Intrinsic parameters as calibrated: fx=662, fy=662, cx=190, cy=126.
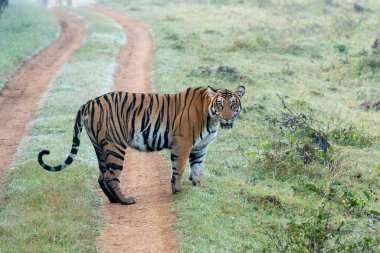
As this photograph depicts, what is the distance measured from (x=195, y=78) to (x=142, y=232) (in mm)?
12656

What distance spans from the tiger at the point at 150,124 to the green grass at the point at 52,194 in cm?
79

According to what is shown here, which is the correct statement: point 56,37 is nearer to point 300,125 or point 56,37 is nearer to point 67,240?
point 300,125

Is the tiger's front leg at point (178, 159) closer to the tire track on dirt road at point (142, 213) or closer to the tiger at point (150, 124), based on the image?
the tiger at point (150, 124)

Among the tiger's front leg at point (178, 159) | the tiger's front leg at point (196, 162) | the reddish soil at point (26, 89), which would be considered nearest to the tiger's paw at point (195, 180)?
the tiger's front leg at point (196, 162)

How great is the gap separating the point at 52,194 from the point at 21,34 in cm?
2097

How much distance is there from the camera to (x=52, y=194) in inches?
432

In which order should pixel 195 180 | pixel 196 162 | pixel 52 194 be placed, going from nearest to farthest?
1. pixel 52 194
2. pixel 196 162
3. pixel 195 180

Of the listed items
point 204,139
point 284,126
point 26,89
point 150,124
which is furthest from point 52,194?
point 26,89

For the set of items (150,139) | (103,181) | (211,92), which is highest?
(211,92)

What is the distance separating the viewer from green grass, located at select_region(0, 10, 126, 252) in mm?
9203

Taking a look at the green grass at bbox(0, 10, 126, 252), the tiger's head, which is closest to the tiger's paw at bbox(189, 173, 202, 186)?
the tiger's head

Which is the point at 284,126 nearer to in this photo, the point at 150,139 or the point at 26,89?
the point at 150,139

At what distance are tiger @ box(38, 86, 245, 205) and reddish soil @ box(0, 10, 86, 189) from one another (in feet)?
9.22

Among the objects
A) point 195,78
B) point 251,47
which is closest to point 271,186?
point 195,78
